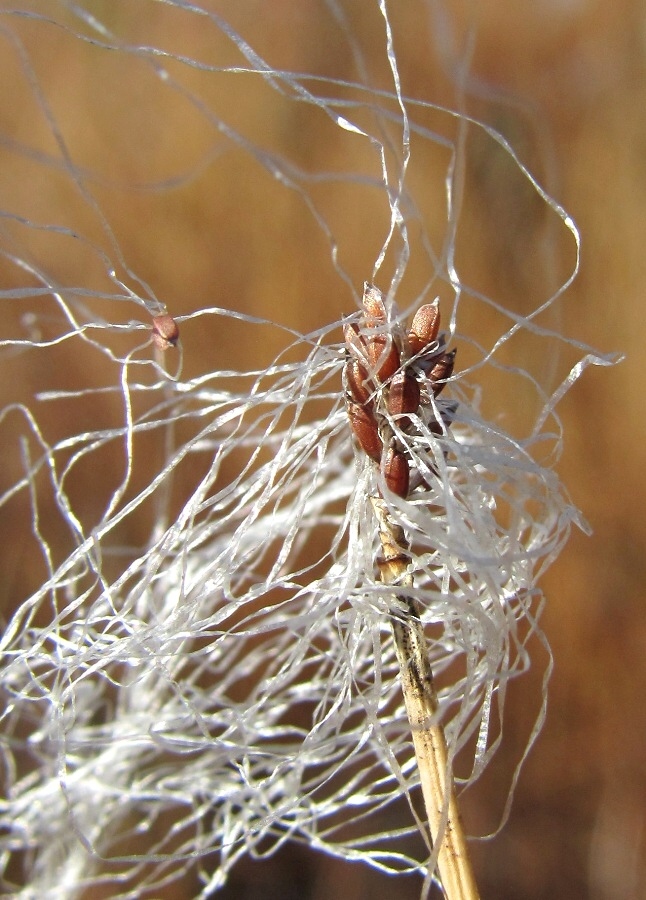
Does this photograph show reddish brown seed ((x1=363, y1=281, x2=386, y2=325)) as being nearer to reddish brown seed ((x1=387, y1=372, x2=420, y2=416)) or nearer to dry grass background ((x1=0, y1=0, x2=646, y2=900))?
reddish brown seed ((x1=387, y1=372, x2=420, y2=416))

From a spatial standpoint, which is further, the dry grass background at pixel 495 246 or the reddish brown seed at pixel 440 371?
the dry grass background at pixel 495 246

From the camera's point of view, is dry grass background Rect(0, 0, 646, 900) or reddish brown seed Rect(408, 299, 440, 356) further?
dry grass background Rect(0, 0, 646, 900)

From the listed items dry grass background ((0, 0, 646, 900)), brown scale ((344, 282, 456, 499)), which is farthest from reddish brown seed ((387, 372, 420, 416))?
dry grass background ((0, 0, 646, 900))


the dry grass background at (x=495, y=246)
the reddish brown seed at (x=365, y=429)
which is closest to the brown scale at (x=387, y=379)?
the reddish brown seed at (x=365, y=429)

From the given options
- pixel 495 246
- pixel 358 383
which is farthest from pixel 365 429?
pixel 495 246

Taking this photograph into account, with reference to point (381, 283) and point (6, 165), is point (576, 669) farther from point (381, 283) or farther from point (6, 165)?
point (6, 165)

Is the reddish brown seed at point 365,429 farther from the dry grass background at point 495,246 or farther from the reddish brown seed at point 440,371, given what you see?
the dry grass background at point 495,246

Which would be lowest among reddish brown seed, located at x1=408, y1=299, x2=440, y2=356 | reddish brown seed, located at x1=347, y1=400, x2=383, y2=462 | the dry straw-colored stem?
the dry straw-colored stem

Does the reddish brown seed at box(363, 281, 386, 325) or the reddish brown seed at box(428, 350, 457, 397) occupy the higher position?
the reddish brown seed at box(363, 281, 386, 325)
